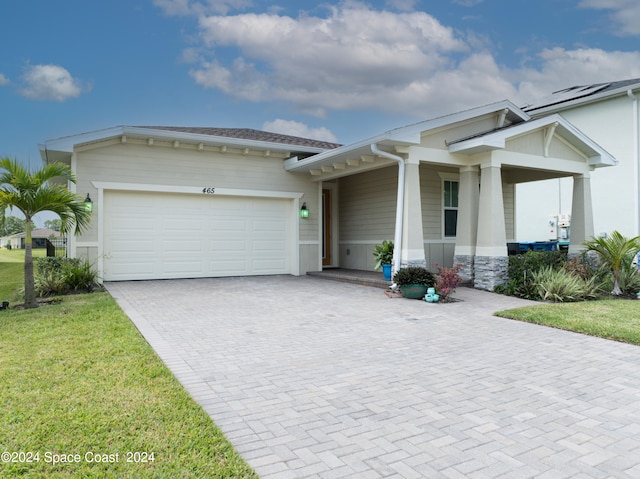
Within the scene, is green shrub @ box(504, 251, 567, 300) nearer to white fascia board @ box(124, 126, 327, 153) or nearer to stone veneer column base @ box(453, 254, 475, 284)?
stone veneer column base @ box(453, 254, 475, 284)

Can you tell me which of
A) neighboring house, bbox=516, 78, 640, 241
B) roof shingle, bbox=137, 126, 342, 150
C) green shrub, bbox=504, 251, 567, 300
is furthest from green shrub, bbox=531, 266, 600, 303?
roof shingle, bbox=137, 126, 342, 150

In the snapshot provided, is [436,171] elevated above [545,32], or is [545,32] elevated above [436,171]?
[545,32]

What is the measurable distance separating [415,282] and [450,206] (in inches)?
195

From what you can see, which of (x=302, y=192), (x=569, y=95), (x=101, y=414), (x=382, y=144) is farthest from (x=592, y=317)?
(x=569, y=95)

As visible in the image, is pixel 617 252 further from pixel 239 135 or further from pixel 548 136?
pixel 239 135

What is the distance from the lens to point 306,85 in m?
18.7

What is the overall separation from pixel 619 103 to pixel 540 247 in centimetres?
552

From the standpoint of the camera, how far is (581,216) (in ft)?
38.3

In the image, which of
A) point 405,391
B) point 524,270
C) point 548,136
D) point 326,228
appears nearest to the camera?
point 405,391

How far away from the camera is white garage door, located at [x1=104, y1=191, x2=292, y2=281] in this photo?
36.3 feet

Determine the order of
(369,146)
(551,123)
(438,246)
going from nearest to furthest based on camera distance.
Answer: (369,146)
(551,123)
(438,246)

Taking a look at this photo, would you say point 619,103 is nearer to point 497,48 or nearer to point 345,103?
point 497,48

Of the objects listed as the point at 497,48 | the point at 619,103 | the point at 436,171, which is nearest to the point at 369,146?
the point at 436,171

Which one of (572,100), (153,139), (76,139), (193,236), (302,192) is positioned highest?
(572,100)
